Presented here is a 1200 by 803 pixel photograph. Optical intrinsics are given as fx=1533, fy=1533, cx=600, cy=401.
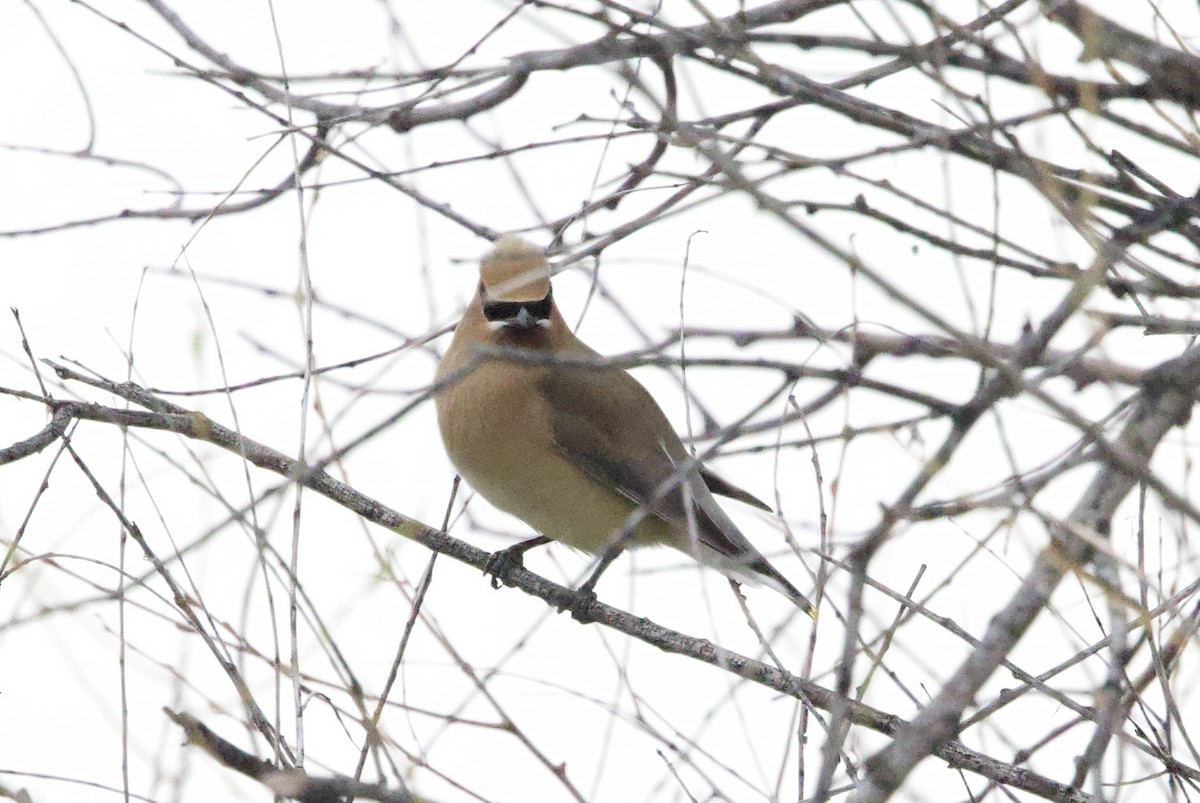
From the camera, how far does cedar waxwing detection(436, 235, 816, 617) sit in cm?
520

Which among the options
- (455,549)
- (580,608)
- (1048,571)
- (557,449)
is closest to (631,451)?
(557,449)

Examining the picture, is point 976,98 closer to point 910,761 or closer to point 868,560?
point 868,560

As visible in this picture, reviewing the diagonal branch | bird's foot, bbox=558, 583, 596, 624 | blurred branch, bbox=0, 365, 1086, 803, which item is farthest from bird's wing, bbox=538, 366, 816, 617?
the diagonal branch

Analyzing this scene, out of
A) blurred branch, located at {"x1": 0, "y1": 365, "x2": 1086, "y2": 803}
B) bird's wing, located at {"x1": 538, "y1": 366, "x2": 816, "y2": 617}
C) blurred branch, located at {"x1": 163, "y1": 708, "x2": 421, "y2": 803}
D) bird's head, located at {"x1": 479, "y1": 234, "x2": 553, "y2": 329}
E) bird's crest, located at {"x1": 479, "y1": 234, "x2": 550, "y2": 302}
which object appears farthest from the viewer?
bird's wing, located at {"x1": 538, "y1": 366, "x2": 816, "y2": 617}

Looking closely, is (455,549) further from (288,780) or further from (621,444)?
(288,780)

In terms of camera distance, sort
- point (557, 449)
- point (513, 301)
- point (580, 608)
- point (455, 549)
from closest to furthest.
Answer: point (455, 549), point (580, 608), point (513, 301), point (557, 449)

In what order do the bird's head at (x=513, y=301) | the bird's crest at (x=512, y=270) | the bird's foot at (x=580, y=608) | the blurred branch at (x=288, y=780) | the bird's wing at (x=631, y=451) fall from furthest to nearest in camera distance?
the bird's wing at (x=631, y=451)
the bird's head at (x=513, y=301)
the bird's crest at (x=512, y=270)
the bird's foot at (x=580, y=608)
the blurred branch at (x=288, y=780)

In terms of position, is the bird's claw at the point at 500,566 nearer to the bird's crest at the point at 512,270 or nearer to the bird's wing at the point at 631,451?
the bird's wing at the point at 631,451

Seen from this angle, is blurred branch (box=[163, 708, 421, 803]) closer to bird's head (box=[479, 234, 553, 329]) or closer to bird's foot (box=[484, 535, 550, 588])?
bird's foot (box=[484, 535, 550, 588])

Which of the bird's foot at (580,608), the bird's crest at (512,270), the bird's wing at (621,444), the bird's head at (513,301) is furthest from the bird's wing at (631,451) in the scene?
the bird's foot at (580,608)

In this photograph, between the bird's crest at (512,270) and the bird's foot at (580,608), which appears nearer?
the bird's foot at (580,608)

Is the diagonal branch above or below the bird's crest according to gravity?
below

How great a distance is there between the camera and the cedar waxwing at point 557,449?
520 centimetres

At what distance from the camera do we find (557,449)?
545 centimetres
